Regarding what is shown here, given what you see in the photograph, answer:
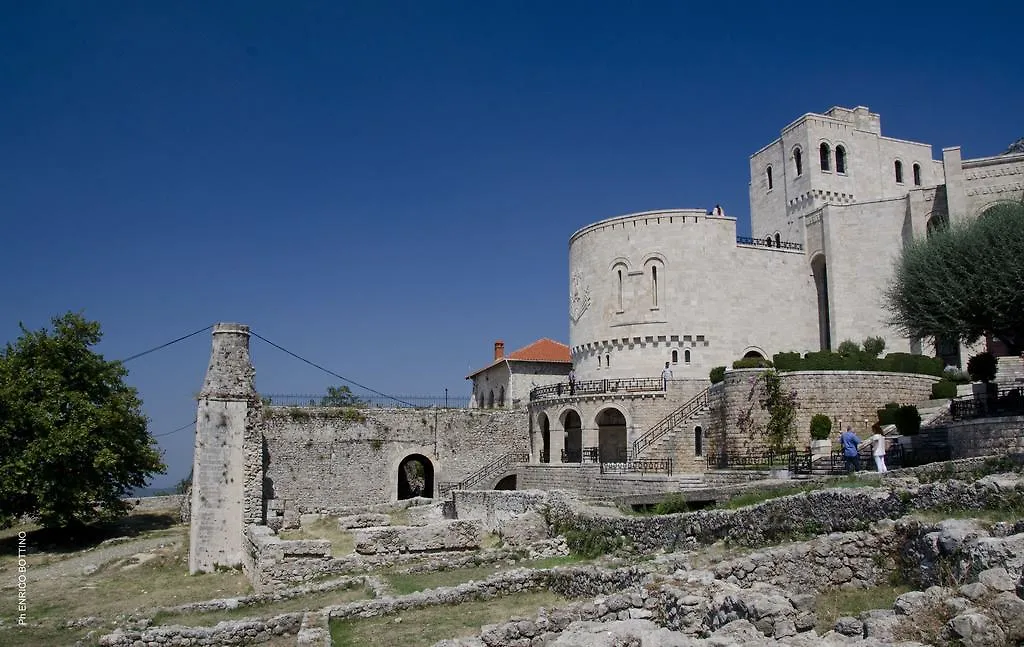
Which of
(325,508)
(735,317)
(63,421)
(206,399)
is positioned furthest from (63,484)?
(735,317)

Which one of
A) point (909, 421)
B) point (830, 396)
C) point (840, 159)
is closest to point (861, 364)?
point (830, 396)

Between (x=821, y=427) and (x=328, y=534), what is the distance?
50.9 feet

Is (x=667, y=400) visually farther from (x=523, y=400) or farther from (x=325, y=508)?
(x=325, y=508)

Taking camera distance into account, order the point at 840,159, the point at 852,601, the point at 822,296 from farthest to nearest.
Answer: the point at 840,159 → the point at 822,296 → the point at 852,601

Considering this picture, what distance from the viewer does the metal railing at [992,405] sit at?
18.2m

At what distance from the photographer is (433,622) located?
12867mm

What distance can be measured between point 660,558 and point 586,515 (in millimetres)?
4515

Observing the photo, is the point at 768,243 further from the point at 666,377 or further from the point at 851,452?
the point at 851,452

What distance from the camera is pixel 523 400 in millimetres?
44875

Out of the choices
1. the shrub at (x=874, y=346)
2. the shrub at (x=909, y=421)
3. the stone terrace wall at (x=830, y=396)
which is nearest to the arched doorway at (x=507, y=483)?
the stone terrace wall at (x=830, y=396)

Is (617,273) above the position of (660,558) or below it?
above

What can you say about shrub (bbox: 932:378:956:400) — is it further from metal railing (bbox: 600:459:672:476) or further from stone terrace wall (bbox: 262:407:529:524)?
stone terrace wall (bbox: 262:407:529:524)

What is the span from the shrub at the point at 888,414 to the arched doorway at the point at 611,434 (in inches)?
538

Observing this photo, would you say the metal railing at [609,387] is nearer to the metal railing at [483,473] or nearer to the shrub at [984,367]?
the metal railing at [483,473]
